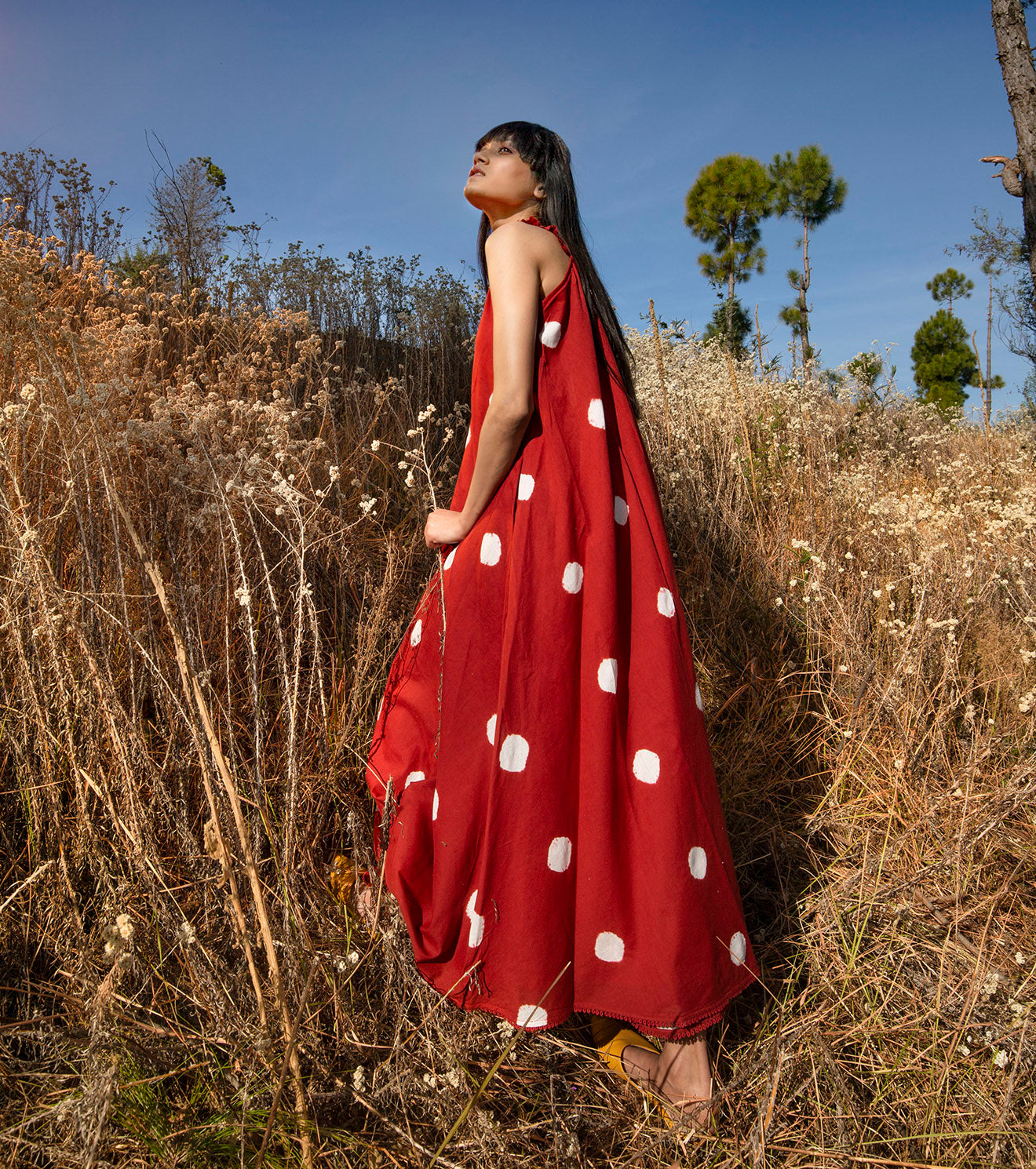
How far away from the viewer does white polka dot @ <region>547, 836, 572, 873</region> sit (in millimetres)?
1210

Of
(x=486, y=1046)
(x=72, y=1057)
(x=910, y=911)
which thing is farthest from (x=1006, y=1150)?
(x=72, y=1057)

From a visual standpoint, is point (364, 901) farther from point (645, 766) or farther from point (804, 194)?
point (804, 194)

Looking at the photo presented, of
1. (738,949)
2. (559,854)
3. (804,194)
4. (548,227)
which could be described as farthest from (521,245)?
(804,194)

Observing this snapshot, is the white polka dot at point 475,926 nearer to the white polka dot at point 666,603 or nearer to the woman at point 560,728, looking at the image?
the woman at point 560,728

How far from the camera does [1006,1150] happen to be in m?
1.19

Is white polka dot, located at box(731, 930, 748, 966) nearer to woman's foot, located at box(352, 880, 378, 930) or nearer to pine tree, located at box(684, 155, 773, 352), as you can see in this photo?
woman's foot, located at box(352, 880, 378, 930)

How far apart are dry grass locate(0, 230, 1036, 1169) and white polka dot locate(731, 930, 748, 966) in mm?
114

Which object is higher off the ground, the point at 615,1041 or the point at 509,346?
the point at 509,346

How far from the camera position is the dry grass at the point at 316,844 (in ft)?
3.81

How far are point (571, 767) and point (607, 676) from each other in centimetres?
18

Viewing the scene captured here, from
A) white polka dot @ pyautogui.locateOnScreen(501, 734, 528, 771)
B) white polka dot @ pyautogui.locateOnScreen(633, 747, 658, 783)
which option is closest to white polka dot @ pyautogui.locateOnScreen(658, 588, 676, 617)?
white polka dot @ pyautogui.locateOnScreen(633, 747, 658, 783)

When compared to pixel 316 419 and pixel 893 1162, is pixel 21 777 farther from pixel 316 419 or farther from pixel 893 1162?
pixel 316 419

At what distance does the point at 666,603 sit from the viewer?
1303 millimetres

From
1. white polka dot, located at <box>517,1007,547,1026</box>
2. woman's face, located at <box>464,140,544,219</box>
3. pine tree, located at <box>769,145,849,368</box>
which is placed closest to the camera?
Result: white polka dot, located at <box>517,1007,547,1026</box>
